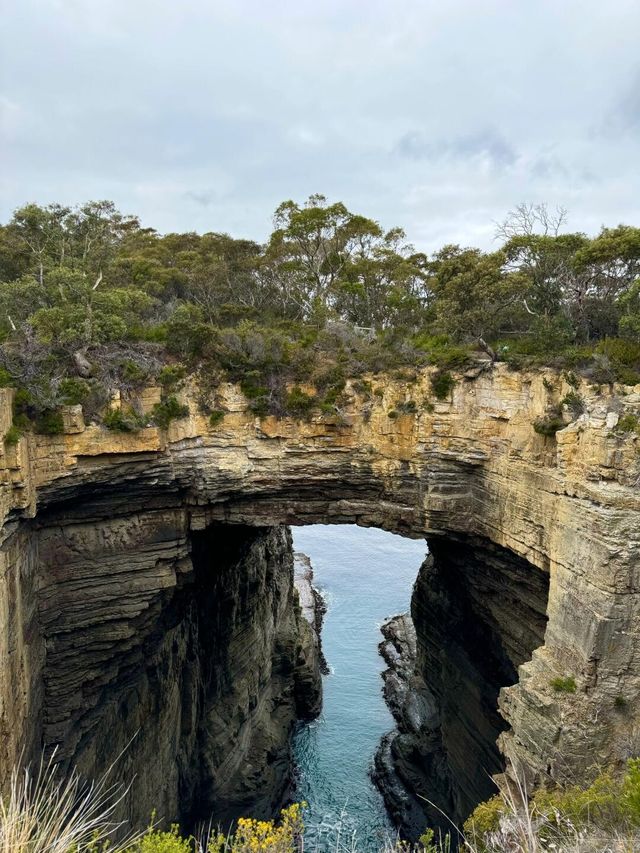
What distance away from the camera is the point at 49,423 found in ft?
40.7

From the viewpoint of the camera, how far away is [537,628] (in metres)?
13.6

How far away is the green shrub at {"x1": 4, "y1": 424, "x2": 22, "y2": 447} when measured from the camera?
11.3 m

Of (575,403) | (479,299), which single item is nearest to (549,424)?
(575,403)

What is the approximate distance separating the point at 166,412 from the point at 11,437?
3.73 metres

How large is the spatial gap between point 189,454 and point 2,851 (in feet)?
30.4

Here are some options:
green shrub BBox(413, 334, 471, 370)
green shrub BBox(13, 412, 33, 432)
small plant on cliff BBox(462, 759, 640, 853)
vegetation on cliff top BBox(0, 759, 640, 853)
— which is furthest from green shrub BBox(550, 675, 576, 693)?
green shrub BBox(13, 412, 33, 432)

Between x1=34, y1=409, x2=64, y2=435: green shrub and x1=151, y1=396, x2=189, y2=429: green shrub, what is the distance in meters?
2.22

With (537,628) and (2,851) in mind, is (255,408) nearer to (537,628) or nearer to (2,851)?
(537,628)

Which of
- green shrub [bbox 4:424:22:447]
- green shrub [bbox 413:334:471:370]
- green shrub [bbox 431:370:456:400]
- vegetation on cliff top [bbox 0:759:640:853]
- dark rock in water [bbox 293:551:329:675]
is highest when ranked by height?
green shrub [bbox 413:334:471:370]

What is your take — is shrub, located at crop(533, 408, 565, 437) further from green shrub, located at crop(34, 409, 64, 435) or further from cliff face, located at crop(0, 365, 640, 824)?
green shrub, located at crop(34, 409, 64, 435)

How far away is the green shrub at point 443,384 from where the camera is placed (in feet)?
46.6

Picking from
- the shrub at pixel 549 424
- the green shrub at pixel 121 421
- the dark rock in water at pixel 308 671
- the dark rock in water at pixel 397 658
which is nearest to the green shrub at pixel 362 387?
the shrub at pixel 549 424

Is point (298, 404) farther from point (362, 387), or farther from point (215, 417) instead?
point (215, 417)

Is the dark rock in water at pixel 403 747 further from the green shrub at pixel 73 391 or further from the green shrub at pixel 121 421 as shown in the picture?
the green shrub at pixel 73 391
